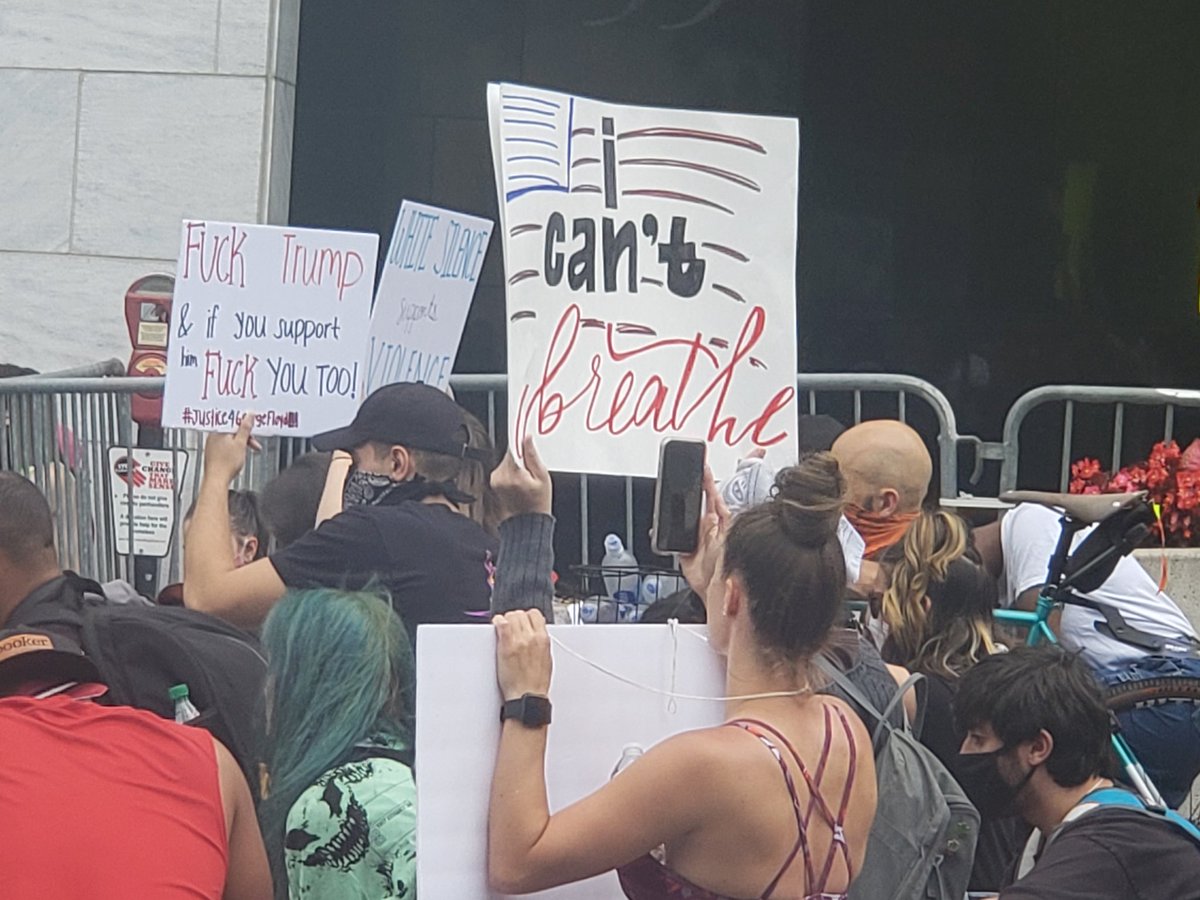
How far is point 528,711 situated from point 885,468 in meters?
1.90

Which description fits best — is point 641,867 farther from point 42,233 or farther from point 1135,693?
point 42,233

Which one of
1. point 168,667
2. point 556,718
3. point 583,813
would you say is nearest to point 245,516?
point 168,667

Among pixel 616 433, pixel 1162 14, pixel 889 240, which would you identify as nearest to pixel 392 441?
pixel 616 433

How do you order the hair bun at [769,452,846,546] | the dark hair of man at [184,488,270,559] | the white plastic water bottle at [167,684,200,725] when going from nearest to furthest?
the hair bun at [769,452,846,546]
the white plastic water bottle at [167,684,200,725]
the dark hair of man at [184,488,270,559]

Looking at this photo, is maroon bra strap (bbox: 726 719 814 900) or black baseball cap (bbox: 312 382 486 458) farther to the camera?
black baseball cap (bbox: 312 382 486 458)

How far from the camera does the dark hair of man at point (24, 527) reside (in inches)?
167

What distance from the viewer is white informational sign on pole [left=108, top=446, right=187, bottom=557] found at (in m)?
6.40

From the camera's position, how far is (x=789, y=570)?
2898mm

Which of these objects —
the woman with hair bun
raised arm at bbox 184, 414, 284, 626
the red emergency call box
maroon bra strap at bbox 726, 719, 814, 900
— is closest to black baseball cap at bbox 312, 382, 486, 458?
raised arm at bbox 184, 414, 284, 626

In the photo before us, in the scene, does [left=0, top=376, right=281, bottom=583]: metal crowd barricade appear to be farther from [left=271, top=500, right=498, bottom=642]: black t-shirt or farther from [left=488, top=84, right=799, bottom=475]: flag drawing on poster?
[left=488, top=84, right=799, bottom=475]: flag drawing on poster

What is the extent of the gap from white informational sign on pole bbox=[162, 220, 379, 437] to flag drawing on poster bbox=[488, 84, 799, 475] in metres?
1.85

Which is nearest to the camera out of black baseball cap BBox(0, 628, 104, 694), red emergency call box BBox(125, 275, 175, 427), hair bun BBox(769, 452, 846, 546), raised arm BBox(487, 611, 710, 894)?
raised arm BBox(487, 611, 710, 894)

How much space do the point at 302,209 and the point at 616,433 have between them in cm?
781

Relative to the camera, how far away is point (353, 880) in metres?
3.09
